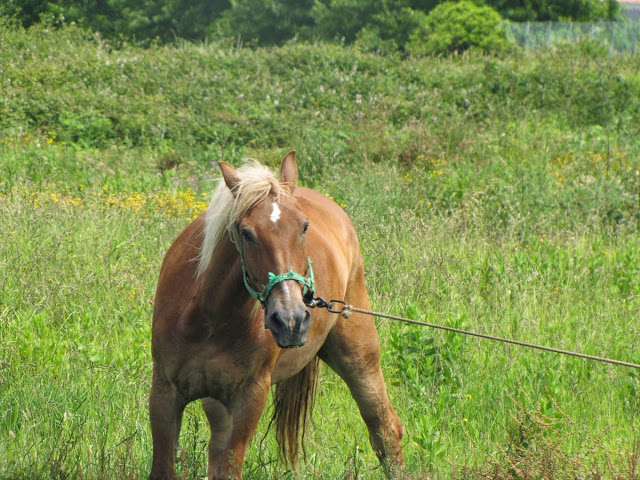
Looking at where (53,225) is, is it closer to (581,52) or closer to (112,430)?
(112,430)

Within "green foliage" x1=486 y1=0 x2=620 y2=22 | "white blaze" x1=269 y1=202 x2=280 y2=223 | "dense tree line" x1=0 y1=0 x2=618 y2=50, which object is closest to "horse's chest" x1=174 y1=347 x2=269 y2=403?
"white blaze" x1=269 y1=202 x2=280 y2=223

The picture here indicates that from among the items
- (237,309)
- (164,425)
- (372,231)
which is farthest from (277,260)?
(372,231)

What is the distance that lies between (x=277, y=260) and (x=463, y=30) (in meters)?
23.5

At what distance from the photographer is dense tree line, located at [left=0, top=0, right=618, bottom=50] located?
2734cm

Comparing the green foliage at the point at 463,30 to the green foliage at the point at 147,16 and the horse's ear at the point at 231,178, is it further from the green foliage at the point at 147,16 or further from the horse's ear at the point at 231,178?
the horse's ear at the point at 231,178

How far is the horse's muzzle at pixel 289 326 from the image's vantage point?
2.91 meters

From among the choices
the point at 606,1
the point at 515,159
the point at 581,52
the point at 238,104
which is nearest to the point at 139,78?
the point at 238,104

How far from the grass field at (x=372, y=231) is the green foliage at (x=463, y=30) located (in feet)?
21.9

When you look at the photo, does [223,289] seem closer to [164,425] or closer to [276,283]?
[276,283]

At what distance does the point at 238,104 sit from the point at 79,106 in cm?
301

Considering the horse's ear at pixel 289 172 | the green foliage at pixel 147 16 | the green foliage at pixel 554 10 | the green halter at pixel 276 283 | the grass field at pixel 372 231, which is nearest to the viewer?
the green halter at pixel 276 283

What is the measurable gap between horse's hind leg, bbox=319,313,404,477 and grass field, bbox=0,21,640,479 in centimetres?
17

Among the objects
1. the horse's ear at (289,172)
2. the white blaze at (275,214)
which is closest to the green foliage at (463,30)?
the horse's ear at (289,172)

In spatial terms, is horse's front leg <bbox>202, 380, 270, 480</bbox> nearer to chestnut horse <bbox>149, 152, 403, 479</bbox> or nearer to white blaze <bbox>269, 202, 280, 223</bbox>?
chestnut horse <bbox>149, 152, 403, 479</bbox>
